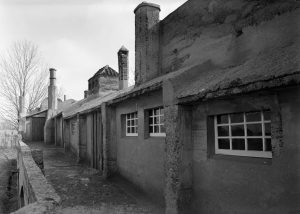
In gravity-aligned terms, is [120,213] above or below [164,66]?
below

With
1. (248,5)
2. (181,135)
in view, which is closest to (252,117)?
(181,135)

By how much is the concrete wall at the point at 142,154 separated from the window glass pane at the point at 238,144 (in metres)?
2.44

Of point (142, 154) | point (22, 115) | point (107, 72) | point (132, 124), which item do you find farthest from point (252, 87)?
point (22, 115)

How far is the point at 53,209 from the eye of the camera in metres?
4.63

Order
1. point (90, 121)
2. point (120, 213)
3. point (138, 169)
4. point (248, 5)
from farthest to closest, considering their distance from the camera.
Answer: point (90, 121) → point (138, 169) → point (120, 213) → point (248, 5)

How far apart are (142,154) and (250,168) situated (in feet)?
14.8

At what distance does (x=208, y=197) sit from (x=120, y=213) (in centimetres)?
260

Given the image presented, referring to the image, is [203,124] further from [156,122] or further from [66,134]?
[66,134]

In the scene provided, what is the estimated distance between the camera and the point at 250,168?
4805 millimetres

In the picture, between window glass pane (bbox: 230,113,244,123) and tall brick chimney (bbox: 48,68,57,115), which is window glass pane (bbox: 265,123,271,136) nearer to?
window glass pane (bbox: 230,113,244,123)

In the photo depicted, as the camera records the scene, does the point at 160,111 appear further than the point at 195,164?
Yes

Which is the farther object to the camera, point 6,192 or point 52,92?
point 52,92

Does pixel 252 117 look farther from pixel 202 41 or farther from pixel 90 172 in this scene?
pixel 90 172

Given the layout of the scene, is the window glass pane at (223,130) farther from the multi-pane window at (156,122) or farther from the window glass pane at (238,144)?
the multi-pane window at (156,122)
